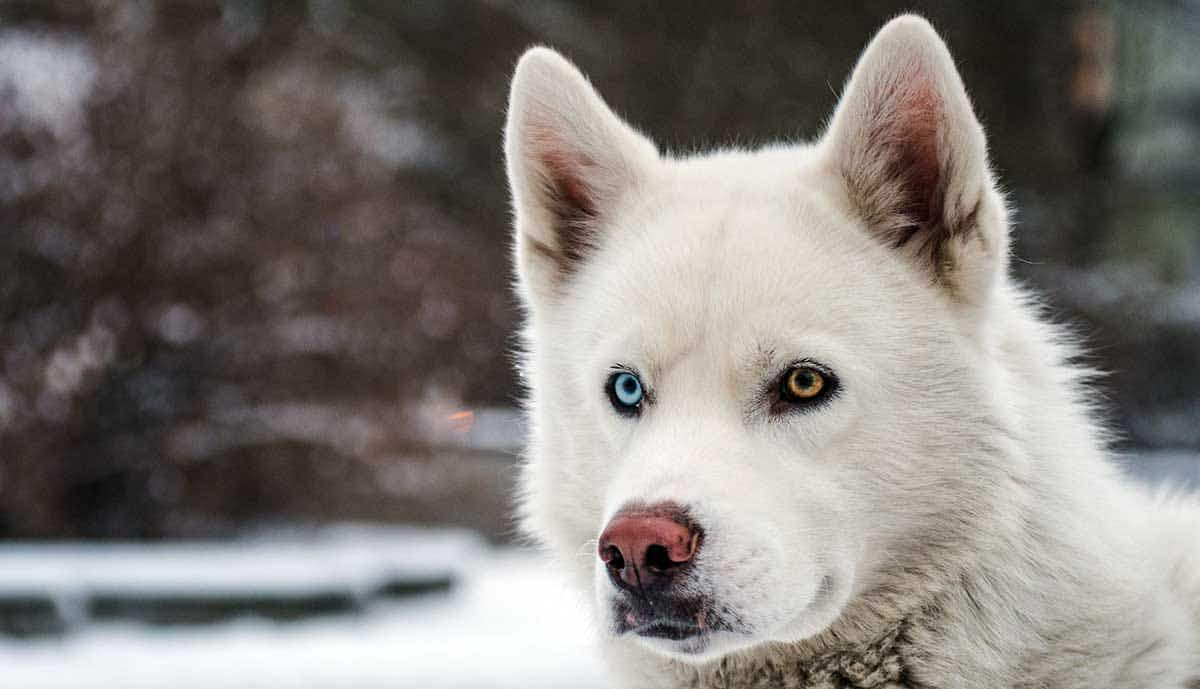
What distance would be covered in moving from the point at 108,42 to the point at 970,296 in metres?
8.10

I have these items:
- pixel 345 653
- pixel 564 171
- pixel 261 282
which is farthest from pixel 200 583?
pixel 564 171

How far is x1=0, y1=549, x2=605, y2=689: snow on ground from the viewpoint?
18.6 ft

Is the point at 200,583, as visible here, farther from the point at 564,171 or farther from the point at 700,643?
the point at 700,643

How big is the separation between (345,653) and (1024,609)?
4445 millimetres

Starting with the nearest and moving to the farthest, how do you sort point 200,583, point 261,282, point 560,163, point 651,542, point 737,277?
1. point 651,542
2. point 737,277
3. point 560,163
4. point 200,583
5. point 261,282

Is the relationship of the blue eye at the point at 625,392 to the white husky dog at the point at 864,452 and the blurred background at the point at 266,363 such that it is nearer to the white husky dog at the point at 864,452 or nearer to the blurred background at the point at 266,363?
the white husky dog at the point at 864,452

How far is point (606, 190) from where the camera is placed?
3.09m

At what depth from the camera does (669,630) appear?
229 centimetres

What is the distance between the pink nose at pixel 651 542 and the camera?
221 centimetres

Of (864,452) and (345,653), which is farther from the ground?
(345,653)

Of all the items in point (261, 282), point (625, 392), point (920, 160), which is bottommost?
point (625, 392)

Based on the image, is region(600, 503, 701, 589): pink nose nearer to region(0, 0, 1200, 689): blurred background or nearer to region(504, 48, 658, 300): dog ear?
region(504, 48, 658, 300): dog ear

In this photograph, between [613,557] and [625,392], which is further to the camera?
[625,392]

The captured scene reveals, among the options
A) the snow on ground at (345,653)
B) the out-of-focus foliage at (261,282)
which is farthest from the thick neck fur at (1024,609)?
the out-of-focus foliage at (261,282)
